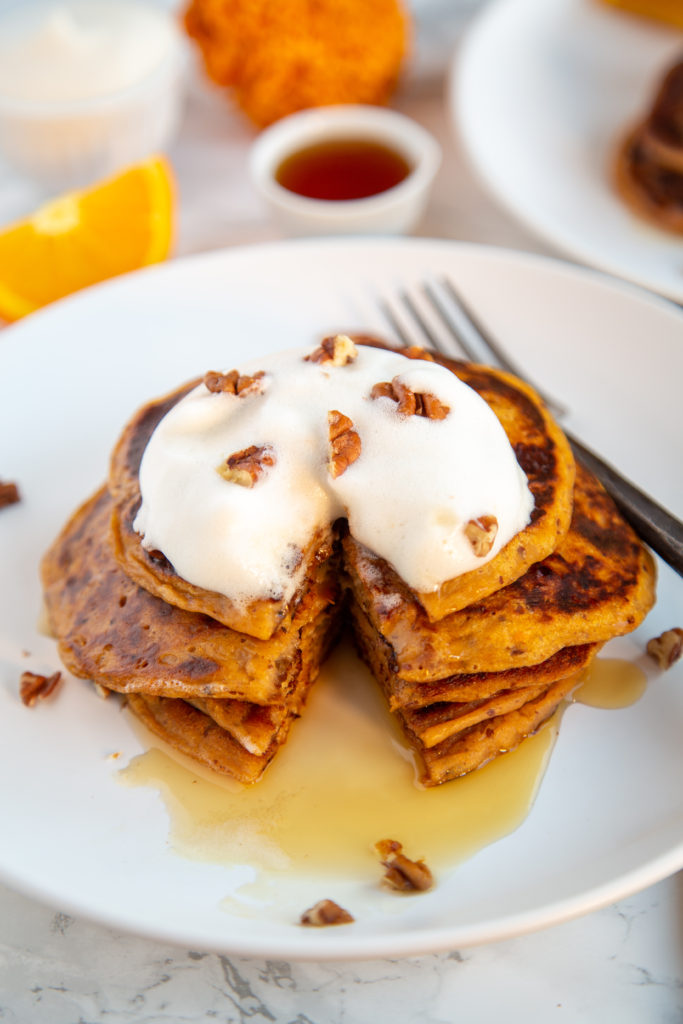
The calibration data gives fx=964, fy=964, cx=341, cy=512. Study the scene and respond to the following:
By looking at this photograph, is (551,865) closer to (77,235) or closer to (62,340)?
(62,340)

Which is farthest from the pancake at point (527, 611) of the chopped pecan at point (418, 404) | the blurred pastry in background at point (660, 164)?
the blurred pastry in background at point (660, 164)

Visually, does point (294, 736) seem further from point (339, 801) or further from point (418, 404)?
point (418, 404)

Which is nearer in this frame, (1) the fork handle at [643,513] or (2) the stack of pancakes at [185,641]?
(2) the stack of pancakes at [185,641]

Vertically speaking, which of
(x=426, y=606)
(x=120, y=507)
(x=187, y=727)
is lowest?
(x=187, y=727)

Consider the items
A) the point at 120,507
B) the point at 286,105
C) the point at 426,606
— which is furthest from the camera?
the point at 286,105

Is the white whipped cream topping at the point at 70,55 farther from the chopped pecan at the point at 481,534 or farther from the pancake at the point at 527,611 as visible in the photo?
the chopped pecan at the point at 481,534

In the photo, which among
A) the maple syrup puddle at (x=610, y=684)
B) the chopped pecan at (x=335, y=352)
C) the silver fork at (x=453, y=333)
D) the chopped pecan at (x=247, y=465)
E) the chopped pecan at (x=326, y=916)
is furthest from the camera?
the silver fork at (x=453, y=333)

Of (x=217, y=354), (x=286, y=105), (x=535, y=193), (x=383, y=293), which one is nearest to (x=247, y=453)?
(x=217, y=354)
